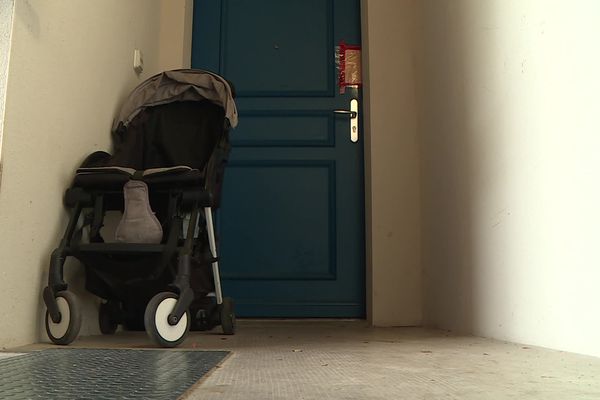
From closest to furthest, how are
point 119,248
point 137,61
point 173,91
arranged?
point 119,248 → point 173,91 → point 137,61

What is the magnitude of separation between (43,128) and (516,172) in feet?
4.74

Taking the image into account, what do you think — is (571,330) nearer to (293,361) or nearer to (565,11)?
(293,361)

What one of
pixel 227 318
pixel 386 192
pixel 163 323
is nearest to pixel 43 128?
pixel 163 323

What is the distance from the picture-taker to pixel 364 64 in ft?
10.0

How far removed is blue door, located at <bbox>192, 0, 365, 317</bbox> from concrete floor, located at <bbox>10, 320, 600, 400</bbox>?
1000mm

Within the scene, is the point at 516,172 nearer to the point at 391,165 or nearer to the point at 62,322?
the point at 391,165

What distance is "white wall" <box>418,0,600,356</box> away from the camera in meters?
1.42

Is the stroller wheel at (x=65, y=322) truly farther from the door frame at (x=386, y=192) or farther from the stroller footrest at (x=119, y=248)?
the door frame at (x=386, y=192)

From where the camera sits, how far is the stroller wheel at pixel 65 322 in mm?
1616

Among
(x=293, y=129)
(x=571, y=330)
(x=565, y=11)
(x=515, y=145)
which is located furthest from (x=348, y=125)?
(x=571, y=330)

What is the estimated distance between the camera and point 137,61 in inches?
101

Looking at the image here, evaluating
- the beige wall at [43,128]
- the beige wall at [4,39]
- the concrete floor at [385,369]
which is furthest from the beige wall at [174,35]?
the concrete floor at [385,369]

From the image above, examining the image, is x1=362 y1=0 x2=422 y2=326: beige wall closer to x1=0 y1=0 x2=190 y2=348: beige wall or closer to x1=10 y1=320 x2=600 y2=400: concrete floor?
x1=10 y1=320 x2=600 y2=400: concrete floor

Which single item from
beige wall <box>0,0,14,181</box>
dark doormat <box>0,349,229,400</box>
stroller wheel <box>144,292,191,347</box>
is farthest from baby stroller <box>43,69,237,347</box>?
beige wall <box>0,0,14,181</box>
